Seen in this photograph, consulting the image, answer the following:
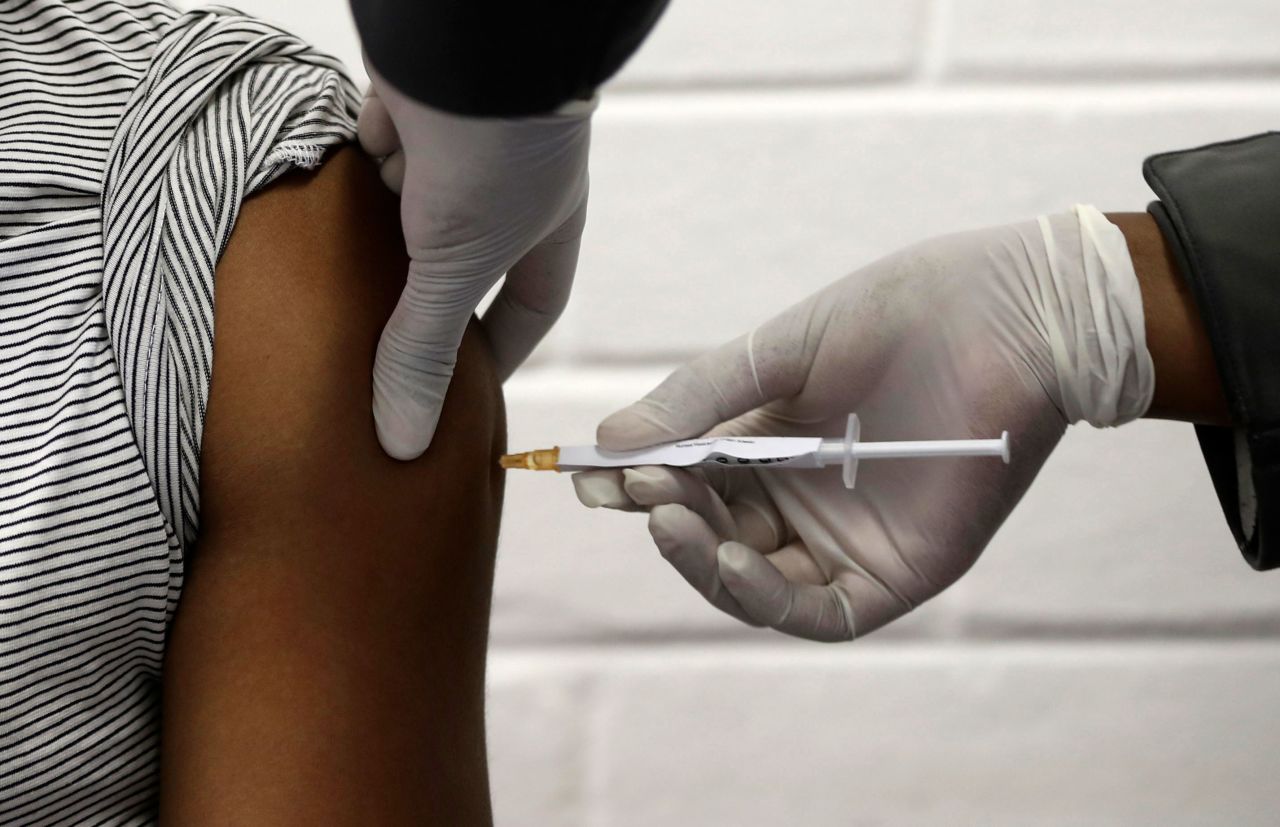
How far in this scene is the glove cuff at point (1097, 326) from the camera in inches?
31.5

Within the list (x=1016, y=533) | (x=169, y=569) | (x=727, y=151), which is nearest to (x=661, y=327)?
(x=727, y=151)

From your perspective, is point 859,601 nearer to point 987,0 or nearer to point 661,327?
point 661,327

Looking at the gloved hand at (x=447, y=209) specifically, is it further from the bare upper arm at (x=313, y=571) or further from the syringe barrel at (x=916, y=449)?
the syringe barrel at (x=916, y=449)

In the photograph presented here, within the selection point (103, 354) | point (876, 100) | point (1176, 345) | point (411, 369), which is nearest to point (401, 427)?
point (411, 369)

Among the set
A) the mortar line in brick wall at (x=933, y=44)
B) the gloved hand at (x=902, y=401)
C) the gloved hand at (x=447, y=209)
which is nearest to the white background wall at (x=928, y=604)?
the mortar line in brick wall at (x=933, y=44)

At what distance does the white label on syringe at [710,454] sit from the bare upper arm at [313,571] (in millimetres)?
113

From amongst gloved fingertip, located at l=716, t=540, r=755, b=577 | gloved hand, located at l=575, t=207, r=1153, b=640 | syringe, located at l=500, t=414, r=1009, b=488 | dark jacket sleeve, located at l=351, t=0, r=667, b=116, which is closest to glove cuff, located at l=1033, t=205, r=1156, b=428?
gloved hand, located at l=575, t=207, r=1153, b=640

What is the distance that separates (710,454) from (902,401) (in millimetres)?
208

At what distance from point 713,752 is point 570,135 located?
0.95 metres

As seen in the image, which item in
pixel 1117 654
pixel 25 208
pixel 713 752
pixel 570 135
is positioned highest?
pixel 570 135

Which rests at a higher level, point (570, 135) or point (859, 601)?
point (570, 135)

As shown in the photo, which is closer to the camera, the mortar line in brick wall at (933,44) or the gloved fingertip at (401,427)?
the gloved fingertip at (401,427)

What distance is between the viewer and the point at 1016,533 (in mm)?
1312

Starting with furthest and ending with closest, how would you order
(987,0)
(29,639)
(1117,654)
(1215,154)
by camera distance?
(1117,654), (987,0), (1215,154), (29,639)
